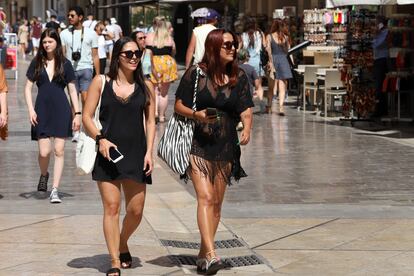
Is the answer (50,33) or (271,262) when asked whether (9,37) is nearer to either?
(50,33)

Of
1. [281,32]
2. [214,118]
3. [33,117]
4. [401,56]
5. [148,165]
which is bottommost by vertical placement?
[148,165]

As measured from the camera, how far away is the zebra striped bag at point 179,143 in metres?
8.13

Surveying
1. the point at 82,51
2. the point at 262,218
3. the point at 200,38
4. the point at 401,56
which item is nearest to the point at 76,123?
the point at 262,218

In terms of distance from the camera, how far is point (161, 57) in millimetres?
19328

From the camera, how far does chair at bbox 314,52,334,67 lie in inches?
906

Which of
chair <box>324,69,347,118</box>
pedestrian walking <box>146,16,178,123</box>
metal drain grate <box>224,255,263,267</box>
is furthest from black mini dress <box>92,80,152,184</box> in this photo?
chair <box>324,69,347,118</box>

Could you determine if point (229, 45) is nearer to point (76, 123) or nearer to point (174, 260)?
point (174, 260)

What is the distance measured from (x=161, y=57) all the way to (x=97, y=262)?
11.2 m

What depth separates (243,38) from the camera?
2091 cm

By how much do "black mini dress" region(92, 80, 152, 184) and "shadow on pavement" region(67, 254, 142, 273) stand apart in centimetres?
75

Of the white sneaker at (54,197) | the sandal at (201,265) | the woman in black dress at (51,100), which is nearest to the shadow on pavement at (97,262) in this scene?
the sandal at (201,265)

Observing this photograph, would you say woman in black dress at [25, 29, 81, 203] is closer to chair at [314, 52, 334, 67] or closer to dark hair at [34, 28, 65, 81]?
dark hair at [34, 28, 65, 81]

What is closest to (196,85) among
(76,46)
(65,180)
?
(65,180)

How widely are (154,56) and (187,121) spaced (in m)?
11.2
